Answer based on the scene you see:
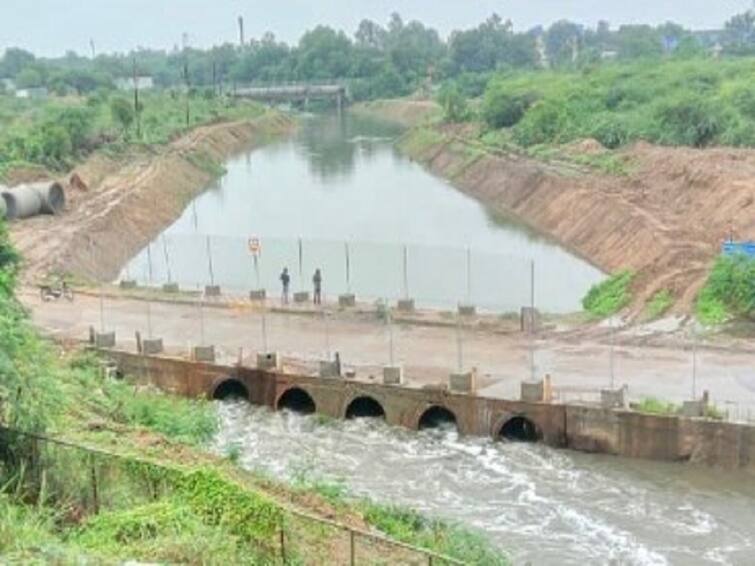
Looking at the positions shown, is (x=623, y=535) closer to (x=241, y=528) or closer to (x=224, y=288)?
(x=241, y=528)

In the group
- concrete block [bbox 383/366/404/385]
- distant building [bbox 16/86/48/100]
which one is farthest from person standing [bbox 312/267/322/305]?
distant building [bbox 16/86/48/100]

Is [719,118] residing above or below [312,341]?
above

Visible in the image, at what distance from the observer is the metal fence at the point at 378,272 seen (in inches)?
2140

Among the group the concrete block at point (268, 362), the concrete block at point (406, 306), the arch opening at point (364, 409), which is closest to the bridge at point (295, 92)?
the concrete block at point (406, 306)

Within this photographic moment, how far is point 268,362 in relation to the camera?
40719 millimetres

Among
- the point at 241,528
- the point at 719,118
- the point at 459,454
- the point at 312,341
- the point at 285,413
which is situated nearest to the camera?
the point at 241,528

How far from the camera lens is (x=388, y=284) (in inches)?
2240

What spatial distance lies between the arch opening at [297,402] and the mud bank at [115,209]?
1693 centimetres

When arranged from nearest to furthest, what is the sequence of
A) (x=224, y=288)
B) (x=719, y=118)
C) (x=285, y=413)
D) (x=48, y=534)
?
(x=48, y=534) < (x=285, y=413) < (x=224, y=288) < (x=719, y=118)

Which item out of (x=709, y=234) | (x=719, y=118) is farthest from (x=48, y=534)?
(x=719, y=118)

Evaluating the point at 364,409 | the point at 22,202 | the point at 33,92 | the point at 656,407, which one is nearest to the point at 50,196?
the point at 22,202

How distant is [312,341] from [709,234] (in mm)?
23061

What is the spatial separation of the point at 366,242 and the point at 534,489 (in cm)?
3865

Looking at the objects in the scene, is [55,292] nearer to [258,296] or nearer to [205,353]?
[258,296]
